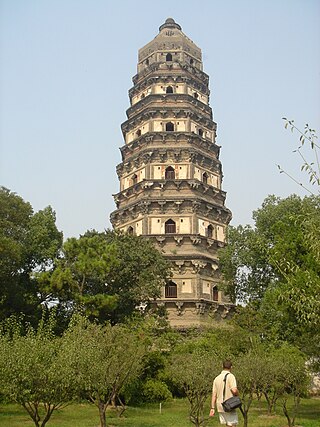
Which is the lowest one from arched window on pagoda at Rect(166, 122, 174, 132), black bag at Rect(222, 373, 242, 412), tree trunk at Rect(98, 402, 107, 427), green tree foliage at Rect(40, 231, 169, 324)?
tree trunk at Rect(98, 402, 107, 427)

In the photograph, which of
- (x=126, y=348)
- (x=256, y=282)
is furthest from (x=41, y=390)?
(x=256, y=282)

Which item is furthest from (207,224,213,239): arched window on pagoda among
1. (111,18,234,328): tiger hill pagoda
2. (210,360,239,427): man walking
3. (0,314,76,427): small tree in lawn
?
(210,360,239,427): man walking

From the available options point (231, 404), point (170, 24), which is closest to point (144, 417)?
point (231, 404)

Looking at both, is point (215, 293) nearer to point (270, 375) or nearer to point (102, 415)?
point (270, 375)

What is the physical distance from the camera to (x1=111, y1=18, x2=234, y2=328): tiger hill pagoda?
102ft

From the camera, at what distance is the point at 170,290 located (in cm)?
3123

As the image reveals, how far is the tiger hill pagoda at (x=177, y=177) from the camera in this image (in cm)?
3112

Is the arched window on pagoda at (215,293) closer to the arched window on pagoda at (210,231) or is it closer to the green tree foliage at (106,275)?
the arched window on pagoda at (210,231)

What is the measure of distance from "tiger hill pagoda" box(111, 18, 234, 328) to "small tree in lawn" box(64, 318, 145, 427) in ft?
42.7

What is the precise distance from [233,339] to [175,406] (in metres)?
4.01

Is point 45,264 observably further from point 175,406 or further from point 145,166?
point 145,166

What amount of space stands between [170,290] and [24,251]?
9798 millimetres

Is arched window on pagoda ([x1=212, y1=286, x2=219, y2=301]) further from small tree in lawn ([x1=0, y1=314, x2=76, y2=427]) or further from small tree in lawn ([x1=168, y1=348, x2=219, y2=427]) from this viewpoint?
small tree in lawn ([x1=0, y1=314, x2=76, y2=427])

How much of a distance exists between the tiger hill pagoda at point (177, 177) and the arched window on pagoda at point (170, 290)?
0.06 meters
